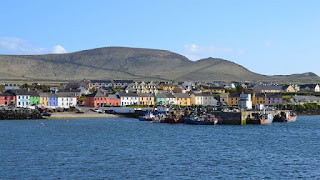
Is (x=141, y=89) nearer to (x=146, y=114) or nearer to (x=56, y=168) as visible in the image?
(x=146, y=114)

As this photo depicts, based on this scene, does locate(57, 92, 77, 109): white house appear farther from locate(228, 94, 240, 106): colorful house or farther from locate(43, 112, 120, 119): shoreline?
locate(228, 94, 240, 106): colorful house

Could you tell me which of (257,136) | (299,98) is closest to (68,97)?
(299,98)

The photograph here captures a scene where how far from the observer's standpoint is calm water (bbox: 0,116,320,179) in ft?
118

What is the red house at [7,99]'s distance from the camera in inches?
4785

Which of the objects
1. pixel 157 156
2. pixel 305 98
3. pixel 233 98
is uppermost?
pixel 233 98

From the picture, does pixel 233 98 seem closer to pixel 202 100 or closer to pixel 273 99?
pixel 202 100

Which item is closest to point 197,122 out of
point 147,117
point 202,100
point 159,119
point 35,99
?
point 159,119

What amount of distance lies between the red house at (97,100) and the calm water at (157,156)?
215 ft

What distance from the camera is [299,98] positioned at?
5832 inches

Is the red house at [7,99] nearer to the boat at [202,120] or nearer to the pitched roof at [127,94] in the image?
the pitched roof at [127,94]

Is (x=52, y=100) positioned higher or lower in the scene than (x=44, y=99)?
lower

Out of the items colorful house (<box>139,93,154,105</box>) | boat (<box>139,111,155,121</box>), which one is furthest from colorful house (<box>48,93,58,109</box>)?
boat (<box>139,111,155,121</box>)

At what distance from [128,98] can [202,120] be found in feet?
176

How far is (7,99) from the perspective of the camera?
122 metres
